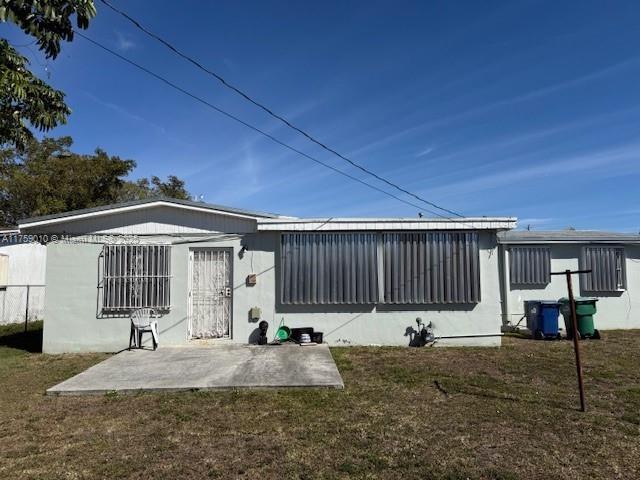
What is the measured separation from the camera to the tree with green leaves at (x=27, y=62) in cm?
481

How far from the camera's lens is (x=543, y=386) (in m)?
6.39

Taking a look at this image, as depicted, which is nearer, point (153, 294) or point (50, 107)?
point (50, 107)

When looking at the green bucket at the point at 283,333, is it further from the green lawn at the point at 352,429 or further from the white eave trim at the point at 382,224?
the green lawn at the point at 352,429

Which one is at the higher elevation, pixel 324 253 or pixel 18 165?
pixel 18 165

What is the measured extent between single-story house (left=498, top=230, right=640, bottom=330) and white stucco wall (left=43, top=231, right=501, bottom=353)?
3.50 m

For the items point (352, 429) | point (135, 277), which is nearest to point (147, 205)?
point (135, 277)

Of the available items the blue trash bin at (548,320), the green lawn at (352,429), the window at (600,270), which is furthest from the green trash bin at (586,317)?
the green lawn at (352,429)

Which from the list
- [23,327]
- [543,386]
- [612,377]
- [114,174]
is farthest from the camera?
[114,174]

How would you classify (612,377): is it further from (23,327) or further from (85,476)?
(23,327)

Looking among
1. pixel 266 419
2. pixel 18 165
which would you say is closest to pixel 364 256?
pixel 266 419

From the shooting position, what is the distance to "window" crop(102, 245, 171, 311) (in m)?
9.42

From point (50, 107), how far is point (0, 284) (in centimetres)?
1055

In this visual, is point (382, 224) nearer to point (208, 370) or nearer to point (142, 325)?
point (208, 370)

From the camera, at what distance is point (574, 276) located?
12.9m
